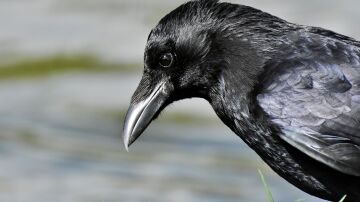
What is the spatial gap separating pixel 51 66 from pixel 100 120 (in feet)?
3.72

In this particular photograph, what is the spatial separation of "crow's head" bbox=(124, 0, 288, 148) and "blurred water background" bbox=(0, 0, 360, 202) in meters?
3.99

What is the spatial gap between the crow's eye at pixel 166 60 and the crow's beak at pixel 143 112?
0.11 m

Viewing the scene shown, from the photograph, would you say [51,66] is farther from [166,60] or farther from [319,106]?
[319,106]

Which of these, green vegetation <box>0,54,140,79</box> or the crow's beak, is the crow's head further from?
green vegetation <box>0,54,140,79</box>

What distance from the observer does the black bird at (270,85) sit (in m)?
6.82

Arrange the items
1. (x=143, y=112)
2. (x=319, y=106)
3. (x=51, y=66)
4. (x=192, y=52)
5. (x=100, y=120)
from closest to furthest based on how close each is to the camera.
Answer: (x=319, y=106) < (x=192, y=52) < (x=143, y=112) < (x=100, y=120) < (x=51, y=66)

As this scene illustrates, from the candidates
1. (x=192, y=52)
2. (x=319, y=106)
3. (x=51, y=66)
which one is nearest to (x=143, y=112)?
(x=192, y=52)

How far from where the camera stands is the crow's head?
23.6ft

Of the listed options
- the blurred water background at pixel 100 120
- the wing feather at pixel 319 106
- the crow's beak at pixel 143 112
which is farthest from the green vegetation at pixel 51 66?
the wing feather at pixel 319 106

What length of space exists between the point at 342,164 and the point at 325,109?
1.01ft

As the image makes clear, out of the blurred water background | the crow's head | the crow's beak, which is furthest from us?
the blurred water background

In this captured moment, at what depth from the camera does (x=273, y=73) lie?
6.99m

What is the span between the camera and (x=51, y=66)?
1370 cm

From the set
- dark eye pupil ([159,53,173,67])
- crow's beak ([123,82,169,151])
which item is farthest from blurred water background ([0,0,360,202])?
dark eye pupil ([159,53,173,67])
